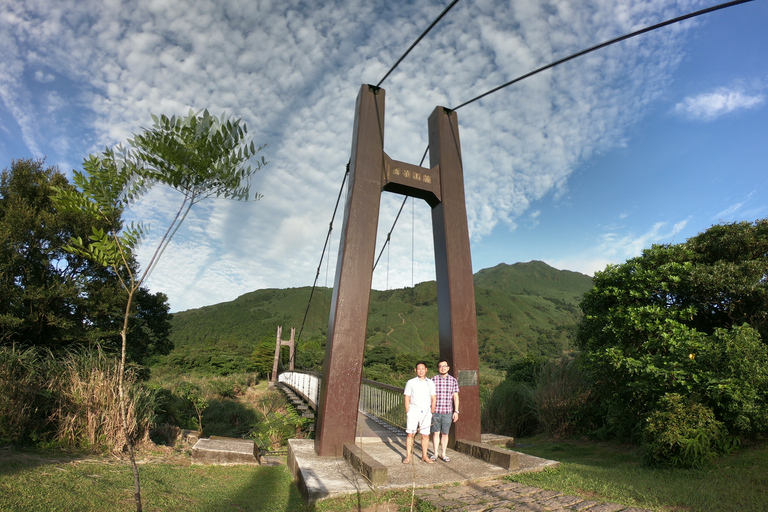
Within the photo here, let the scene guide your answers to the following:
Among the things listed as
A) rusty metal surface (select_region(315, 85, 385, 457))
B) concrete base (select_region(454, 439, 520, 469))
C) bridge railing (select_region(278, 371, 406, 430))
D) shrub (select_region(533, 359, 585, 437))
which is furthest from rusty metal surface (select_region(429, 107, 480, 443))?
shrub (select_region(533, 359, 585, 437))

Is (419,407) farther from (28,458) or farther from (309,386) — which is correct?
(309,386)

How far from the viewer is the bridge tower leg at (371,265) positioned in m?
4.66

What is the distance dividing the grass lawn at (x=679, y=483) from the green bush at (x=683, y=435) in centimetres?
12

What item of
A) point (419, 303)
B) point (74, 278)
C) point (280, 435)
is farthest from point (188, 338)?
point (280, 435)

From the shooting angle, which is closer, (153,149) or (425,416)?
(153,149)

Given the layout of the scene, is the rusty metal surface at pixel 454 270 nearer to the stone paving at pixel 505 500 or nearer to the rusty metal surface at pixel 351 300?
the rusty metal surface at pixel 351 300

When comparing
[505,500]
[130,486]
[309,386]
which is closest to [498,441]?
[505,500]

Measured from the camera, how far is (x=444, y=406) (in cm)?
450

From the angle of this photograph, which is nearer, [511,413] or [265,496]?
[265,496]

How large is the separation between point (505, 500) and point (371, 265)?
2729mm

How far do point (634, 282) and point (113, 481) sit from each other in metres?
6.62

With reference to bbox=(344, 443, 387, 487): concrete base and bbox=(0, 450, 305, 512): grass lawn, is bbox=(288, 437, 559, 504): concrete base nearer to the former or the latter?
bbox=(344, 443, 387, 487): concrete base

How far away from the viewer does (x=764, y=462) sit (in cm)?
374

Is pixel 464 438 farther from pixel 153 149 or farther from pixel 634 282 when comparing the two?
pixel 153 149
